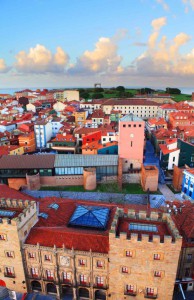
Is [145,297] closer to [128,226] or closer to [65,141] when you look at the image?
[128,226]

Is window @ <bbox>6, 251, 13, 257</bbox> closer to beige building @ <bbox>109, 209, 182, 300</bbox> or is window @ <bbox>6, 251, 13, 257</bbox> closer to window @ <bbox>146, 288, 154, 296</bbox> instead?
beige building @ <bbox>109, 209, 182, 300</bbox>

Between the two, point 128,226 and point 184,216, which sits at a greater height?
point 128,226

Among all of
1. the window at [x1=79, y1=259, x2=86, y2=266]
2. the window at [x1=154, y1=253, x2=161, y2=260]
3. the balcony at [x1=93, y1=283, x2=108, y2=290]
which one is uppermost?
the window at [x1=154, y1=253, x2=161, y2=260]

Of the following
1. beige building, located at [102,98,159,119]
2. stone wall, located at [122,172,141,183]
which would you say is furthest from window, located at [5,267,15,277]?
beige building, located at [102,98,159,119]

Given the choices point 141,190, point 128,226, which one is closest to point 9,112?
point 141,190

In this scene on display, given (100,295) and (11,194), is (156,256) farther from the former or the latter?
(11,194)

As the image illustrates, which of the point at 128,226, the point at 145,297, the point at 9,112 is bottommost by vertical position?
the point at 145,297

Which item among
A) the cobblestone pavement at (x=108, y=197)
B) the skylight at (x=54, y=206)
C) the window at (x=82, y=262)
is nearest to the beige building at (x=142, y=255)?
the window at (x=82, y=262)

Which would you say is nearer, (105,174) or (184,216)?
(184,216)

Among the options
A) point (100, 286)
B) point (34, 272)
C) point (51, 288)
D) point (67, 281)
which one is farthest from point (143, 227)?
point (51, 288)
